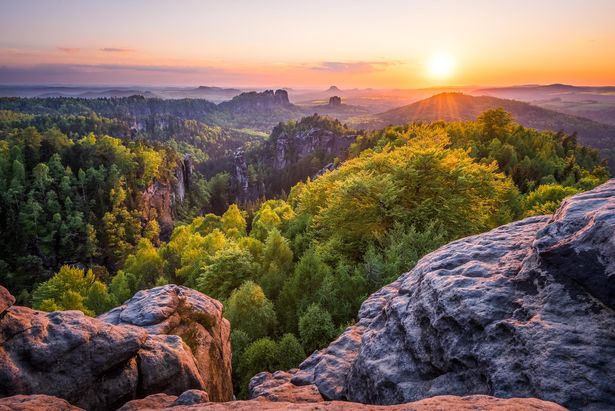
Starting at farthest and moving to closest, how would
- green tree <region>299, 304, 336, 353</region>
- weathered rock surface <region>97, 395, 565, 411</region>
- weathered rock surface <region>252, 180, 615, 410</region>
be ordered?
green tree <region>299, 304, 336, 353</region>
weathered rock surface <region>252, 180, 615, 410</region>
weathered rock surface <region>97, 395, 565, 411</region>

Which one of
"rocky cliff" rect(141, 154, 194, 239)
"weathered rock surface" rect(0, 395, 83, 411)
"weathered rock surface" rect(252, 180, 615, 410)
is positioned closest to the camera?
"weathered rock surface" rect(252, 180, 615, 410)

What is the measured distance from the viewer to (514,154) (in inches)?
2469

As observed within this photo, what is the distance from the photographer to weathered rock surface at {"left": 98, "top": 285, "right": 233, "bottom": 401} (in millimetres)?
11758

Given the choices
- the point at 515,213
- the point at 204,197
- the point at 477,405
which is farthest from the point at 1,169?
the point at 477,405

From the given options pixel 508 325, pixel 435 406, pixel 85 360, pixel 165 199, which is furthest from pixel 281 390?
pixel 165 199

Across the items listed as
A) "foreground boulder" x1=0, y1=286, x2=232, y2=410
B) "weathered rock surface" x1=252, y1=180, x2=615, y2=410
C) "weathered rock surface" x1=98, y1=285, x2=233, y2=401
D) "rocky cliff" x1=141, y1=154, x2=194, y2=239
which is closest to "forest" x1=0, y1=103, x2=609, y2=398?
"weathered rock surface" x1=98, y1=285, x2=233, y2=401

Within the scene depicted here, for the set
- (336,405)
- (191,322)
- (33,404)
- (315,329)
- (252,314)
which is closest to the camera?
(336,405)

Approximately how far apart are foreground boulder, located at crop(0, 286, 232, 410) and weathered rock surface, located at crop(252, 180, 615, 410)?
3.89 m

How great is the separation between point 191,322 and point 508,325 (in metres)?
10.2

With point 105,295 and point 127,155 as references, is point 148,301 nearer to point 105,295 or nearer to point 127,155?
point 105,295

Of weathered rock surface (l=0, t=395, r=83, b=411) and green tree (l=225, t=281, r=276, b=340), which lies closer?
weathered rock surface (l=0, t=395, r=83, b=411)

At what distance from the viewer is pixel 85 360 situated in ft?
28.2

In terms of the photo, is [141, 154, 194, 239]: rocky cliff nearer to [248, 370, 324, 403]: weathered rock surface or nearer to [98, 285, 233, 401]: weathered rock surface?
[98, 285, 233, 401]: weathered rock surface

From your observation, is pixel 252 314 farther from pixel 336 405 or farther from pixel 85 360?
pixel 336 405
